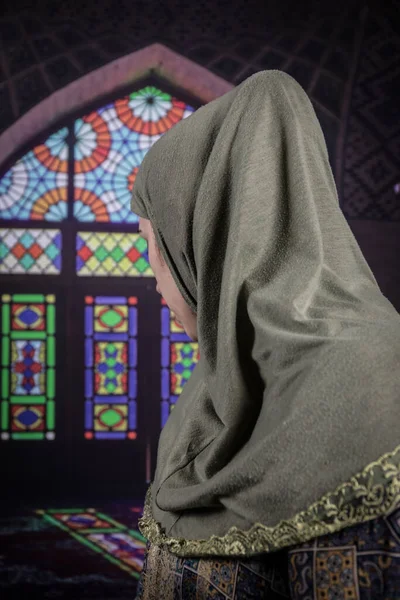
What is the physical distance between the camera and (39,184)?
4.48 metres

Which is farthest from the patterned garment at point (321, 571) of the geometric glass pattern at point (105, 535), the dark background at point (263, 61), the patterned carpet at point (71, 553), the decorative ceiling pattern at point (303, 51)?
the decorative ceiling pattern at point (303, 51)

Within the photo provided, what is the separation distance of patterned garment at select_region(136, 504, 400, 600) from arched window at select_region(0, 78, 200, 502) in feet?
12.4

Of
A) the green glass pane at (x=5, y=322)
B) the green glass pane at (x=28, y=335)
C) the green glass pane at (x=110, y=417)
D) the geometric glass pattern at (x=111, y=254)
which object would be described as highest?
the geometric glass pattern at (x=111, y=254)

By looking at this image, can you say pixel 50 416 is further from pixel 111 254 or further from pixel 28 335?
pixel 111 254

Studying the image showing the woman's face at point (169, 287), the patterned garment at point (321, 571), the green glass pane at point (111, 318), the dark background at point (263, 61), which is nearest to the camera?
the patterned garment at point (321, 571)

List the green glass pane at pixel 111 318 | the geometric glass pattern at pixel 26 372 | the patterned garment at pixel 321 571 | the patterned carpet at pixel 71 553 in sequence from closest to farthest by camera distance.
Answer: the patterned garment at pixel 321 571 → the patterned carpet at pixel 71 553 → the geometric glass pattern at pixel 26 372 → the green glass pane at pixel 111 318

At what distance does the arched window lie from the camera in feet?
14.3

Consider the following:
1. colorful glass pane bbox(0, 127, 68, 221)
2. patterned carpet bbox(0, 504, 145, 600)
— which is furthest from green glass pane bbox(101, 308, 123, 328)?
patterned carpet bbox(0, 504, 145, 600)

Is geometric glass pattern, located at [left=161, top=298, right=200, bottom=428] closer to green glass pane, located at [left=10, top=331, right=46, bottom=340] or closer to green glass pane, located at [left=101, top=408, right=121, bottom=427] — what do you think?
green glass pane, located at [left=101, top=408, right=121, bottom=427]

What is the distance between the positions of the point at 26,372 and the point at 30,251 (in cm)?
77

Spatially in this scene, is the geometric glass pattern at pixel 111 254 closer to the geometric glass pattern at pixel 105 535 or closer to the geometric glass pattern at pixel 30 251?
the geometric glass pattern at pixel 30 251

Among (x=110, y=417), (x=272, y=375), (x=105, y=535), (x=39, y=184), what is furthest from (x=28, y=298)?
(x=272, y=375)

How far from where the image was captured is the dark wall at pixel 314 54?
13.7ft

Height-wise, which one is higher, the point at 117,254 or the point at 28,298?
the point at 117,254
